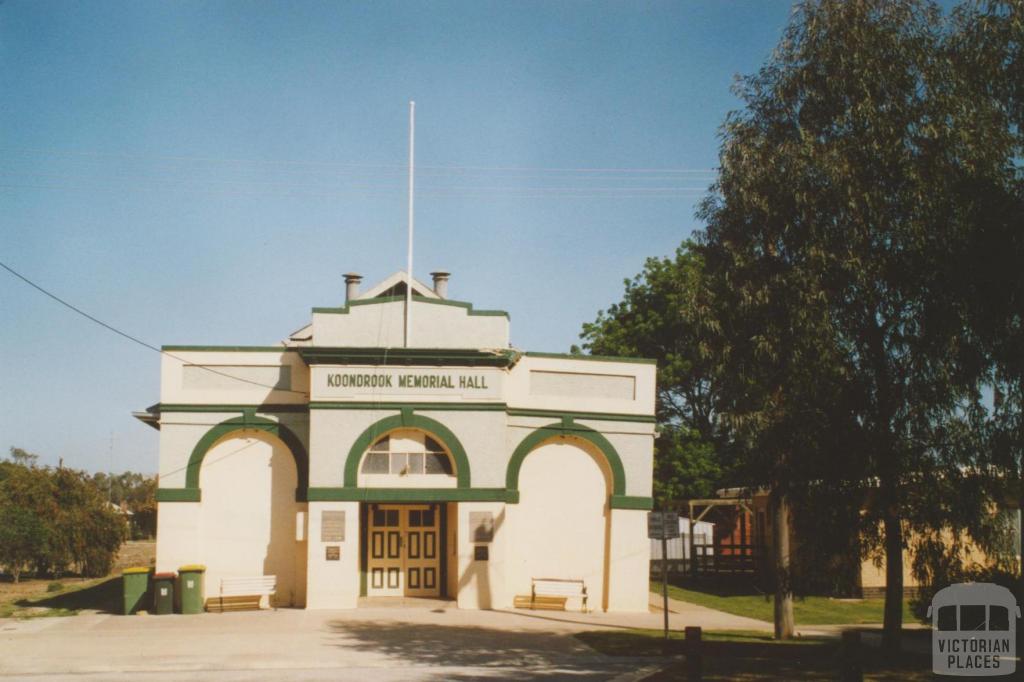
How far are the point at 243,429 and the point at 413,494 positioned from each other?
439 cm

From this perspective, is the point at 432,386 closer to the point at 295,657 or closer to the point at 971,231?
the point at 295,657

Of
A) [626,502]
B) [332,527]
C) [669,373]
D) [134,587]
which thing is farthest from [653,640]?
[669,373]

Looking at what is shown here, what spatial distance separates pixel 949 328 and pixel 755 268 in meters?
3.09

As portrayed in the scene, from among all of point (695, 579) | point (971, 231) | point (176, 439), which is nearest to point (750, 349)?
point (971, 231)

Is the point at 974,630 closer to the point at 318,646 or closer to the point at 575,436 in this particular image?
the point at 575,436

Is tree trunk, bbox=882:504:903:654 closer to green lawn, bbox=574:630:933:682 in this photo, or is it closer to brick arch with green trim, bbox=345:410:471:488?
green lawn, bbox=574:630:933:682

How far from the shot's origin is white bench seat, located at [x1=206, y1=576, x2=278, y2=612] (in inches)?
877

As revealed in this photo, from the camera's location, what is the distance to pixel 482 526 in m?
22.4

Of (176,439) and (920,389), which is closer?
(920,389)

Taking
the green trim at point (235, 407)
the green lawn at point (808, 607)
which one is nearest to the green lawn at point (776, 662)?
the green lawn at point (808, 607)

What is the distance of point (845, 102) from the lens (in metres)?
15.4

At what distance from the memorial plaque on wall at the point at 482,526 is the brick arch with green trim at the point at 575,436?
1.34 m

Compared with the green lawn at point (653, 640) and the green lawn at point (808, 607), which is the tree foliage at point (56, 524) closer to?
the green lawn at point (808, 607)

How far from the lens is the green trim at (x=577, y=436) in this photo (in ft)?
77.5
